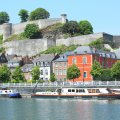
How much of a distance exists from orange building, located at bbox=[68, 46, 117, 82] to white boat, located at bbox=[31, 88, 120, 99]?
14541mm

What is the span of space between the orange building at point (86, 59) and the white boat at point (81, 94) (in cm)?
1454

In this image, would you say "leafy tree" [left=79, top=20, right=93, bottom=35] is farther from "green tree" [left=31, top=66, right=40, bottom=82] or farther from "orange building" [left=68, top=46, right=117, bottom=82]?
"green tree" [left=31, top=66, right=40, bottom=82]

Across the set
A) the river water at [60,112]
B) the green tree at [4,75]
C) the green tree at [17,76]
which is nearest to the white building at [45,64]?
the green tree at [17,76]

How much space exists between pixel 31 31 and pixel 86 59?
1015 inches

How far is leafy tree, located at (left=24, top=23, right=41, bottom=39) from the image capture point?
115 m

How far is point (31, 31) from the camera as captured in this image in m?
115

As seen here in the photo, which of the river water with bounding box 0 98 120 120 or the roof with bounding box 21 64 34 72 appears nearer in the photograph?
the river water with bounding box 0 98 120 120

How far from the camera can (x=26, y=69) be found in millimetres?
102438

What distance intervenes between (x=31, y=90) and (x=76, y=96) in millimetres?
10178

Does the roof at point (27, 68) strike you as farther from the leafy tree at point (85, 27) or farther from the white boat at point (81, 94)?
the white boat at point (81, 94)

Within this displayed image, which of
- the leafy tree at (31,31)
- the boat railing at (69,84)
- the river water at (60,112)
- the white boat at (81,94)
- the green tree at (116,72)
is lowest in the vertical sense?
the river water at (60,112)

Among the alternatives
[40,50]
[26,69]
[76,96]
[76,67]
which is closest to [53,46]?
[40,50]

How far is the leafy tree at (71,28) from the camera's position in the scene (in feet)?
367

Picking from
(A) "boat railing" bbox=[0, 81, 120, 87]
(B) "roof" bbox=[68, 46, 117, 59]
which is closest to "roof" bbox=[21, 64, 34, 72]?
(B) "roof" bbox=[68, 46, 117, 59]
